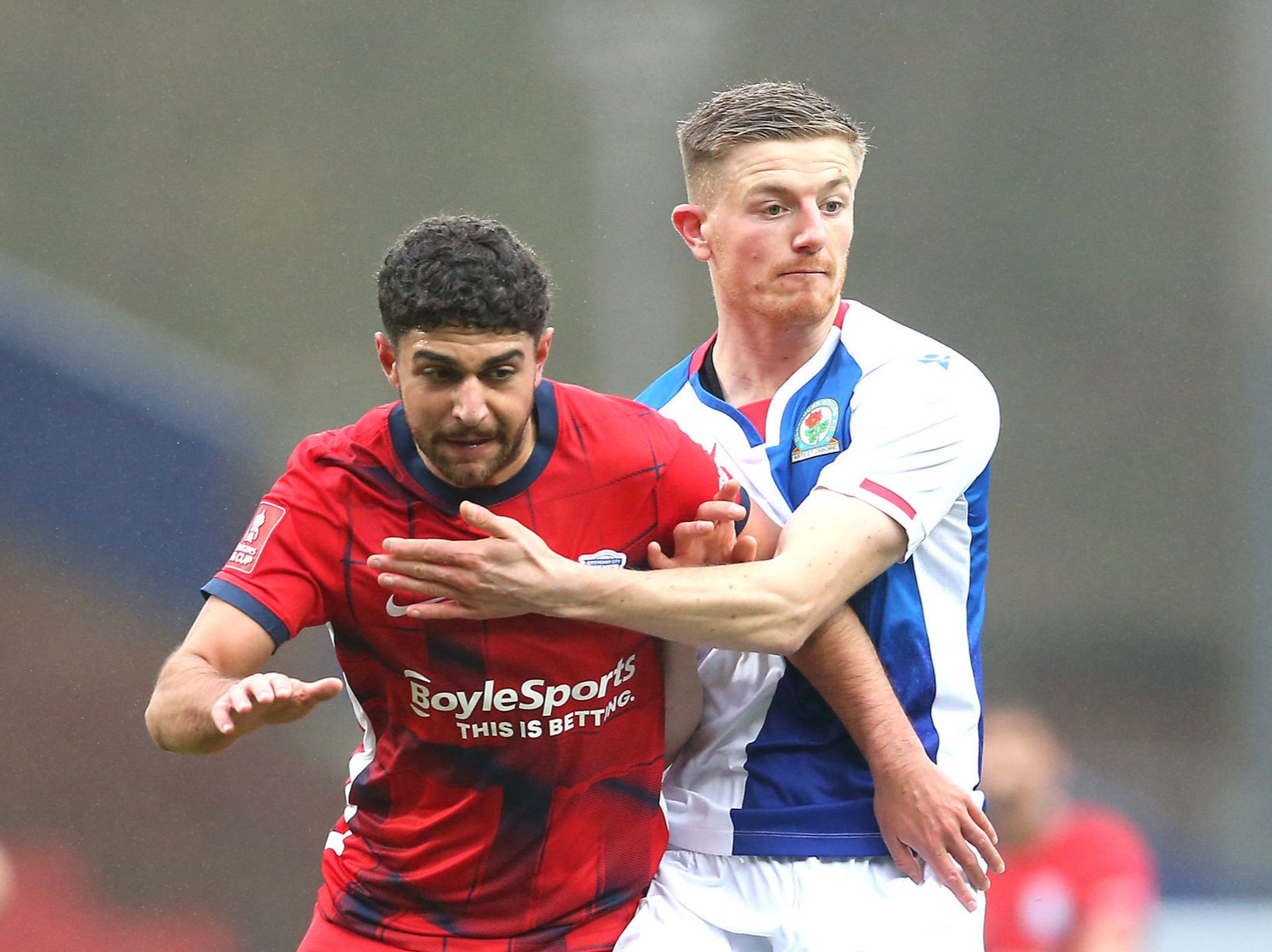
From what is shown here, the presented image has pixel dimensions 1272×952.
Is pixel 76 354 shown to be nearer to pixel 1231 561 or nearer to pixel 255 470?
pixel 255 470

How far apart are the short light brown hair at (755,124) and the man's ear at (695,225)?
3cm

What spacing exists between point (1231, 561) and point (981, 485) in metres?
1.97

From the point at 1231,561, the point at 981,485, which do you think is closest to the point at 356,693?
the point at 981,485

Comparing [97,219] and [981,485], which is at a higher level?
[97,219]

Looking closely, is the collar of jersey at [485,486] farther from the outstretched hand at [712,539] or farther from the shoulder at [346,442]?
the outstretched hand at [712,539]

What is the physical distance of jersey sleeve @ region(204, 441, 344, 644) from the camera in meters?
1.72

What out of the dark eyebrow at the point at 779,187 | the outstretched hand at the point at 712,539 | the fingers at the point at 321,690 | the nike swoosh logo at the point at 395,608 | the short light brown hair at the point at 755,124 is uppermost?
the short light brown hair at the point at 755,124

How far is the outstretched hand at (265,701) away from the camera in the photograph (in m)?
1.47

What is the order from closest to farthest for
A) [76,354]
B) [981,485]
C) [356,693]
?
[356,693] < [981,485] < [76,354]

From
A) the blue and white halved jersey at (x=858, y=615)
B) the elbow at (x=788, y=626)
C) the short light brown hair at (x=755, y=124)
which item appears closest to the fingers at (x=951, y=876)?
the blue and white halved jersey at (x=858, y=615)

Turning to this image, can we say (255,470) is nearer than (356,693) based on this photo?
No

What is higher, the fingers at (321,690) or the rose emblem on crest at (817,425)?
the rose emblem on crest at (817,425)

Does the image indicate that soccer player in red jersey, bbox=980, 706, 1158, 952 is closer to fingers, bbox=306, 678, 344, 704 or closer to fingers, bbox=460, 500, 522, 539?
fingers, bbox=460, 500, 522, 539

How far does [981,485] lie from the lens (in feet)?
6.88
